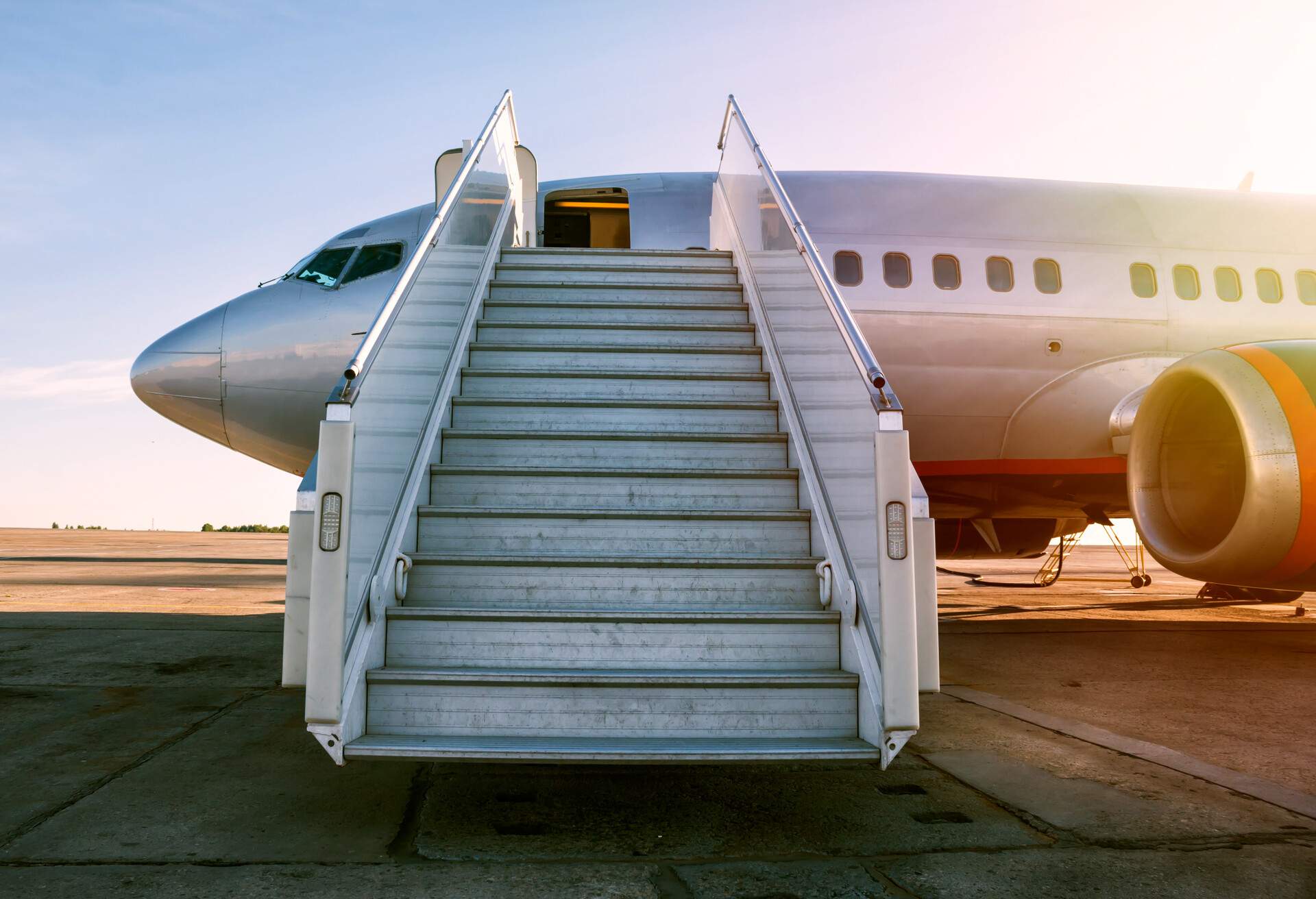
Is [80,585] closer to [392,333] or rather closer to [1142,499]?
[392,333]

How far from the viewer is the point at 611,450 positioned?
13.4 feet

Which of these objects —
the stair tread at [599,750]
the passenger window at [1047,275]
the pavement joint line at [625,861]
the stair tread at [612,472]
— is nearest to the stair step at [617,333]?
the stair tread at [612,472]

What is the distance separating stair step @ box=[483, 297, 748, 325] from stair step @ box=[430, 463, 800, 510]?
59.5 inches

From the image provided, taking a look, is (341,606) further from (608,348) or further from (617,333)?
(617,333)

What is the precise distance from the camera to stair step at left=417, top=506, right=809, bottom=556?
3572 mm

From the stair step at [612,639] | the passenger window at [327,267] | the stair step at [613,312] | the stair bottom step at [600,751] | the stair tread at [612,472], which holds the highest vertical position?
the passenger window at [327,267]

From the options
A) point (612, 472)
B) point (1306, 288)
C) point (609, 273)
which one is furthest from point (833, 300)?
point (1306, 288)

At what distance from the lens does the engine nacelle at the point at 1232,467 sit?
4.61 meters

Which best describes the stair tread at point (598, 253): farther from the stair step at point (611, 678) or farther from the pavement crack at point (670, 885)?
the pavement crack at point (670, 885)

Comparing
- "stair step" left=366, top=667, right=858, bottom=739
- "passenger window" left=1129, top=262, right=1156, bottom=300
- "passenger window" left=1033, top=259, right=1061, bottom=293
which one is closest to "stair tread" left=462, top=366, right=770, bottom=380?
"stair step" left=366, top=667, right=858, bottom=739

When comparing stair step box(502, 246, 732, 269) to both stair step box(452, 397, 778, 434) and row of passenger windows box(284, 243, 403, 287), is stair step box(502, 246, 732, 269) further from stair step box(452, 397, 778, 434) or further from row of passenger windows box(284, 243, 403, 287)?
stair step box(452, 397, 778, 434)

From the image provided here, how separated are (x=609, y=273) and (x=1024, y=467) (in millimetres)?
3723

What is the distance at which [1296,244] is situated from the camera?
7.54 meters

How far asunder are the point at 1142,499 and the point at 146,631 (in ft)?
22.5
